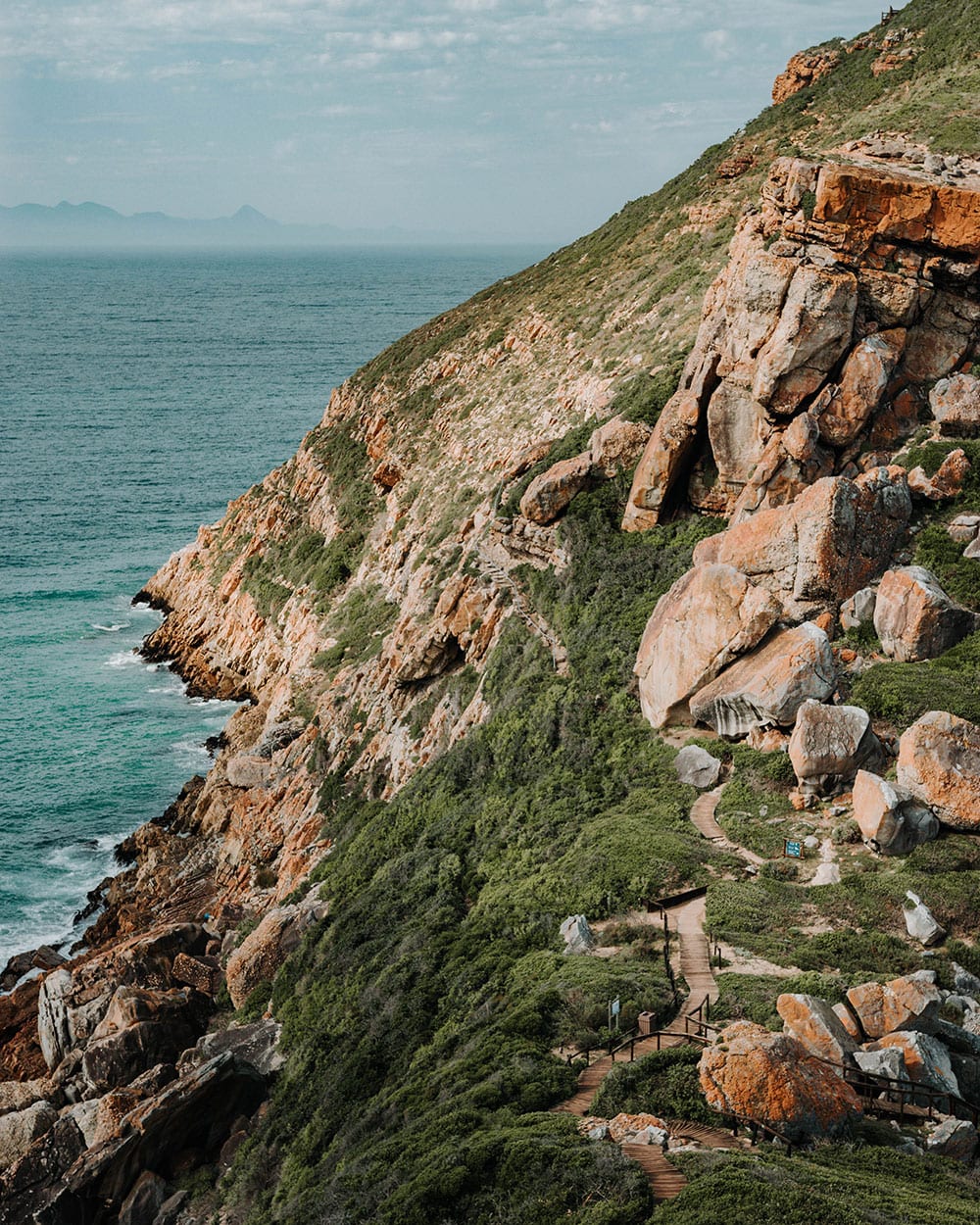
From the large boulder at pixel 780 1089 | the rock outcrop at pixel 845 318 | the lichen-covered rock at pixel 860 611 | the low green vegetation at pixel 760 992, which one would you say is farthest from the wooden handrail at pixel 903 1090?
the rock outcrop at pixel 845 318

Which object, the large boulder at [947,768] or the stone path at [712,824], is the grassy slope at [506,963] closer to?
the stone path at [712,824]

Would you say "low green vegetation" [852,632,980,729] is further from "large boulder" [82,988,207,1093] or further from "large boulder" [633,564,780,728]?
"large boulder" [82,988,207,1093]

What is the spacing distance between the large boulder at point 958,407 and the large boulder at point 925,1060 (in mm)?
21965

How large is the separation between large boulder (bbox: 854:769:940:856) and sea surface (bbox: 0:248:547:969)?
32484 mm

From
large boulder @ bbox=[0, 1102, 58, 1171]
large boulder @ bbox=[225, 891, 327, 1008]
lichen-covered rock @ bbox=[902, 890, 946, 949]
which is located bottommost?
large boulder @ bbox=[0, 1102, 58, 1171]

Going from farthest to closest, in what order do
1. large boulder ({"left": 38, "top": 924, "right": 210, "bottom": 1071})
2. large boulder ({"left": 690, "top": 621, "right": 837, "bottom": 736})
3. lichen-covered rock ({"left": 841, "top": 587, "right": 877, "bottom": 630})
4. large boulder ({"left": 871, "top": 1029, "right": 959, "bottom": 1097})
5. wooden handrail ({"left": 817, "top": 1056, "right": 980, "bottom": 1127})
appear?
1. large boulder ({"left": 38, "top": 924, "right": 210, "bottom": 1071})
2. lichen-covered rock ({"left": 841, "top": 587, "right": 877, "bottom": 630})
3. large boulder ({"left": 690, "top": 621, "right": 837, "bottom": 736})
4. large boulder ({"left": 871, "top": 1029, "right": 959, "bottom": 1097})
5. wooden handrail ({"left": 817, "top": 1056, "right": 980, "bottom": 1127})

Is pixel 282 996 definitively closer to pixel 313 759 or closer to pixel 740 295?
pixel 313 759

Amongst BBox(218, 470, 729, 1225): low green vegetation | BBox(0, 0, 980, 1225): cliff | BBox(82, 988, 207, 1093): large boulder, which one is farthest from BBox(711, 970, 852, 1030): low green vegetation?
BBox(82, 988, 207, 1093): large boulder

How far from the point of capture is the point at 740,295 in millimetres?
35875

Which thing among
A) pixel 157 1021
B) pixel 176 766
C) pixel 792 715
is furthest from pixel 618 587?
pixel 176 766

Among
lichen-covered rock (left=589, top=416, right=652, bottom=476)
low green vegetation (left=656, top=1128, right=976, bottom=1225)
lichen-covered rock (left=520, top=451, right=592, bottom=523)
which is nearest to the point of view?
low green vegetation (left=656, top=1128, right=976, bottom=1225)

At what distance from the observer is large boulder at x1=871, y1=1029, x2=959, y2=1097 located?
16.7 meters

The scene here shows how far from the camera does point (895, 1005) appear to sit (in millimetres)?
17938

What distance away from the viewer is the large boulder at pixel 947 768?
2272cm
